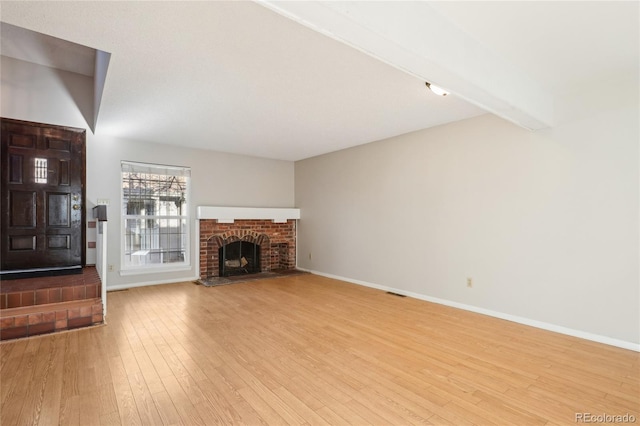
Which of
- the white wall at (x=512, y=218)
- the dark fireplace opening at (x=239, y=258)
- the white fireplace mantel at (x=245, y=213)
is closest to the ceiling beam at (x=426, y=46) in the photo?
the white wall at (x=512, y=218)

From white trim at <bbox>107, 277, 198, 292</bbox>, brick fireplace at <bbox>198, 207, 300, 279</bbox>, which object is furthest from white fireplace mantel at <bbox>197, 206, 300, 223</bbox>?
white trim at <bbox>107, 277, 198, 292</bbox>

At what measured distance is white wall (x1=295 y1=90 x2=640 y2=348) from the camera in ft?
9.23

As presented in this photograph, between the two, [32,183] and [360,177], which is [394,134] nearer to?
[360,177]

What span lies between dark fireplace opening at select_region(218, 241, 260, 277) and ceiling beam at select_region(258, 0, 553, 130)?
5029 millimetres

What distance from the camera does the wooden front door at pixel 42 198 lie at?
4012 mm

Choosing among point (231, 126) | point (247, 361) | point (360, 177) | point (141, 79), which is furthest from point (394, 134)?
point (247, 361)

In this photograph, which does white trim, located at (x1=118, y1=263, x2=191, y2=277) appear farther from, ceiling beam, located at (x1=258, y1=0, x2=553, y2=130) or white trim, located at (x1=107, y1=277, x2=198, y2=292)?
ceiling beam, located at (x1=258, y1=0, x2=553, y2=130)

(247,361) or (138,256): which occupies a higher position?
(138,256)

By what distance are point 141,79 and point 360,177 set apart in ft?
A: 11.3

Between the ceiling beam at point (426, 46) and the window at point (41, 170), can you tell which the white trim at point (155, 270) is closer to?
the window at point (41, 170)

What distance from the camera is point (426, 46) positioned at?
1.79 meters

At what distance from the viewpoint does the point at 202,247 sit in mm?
5621

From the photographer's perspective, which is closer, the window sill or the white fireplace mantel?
the window sill

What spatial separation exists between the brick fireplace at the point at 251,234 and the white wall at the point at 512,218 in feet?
5.54
